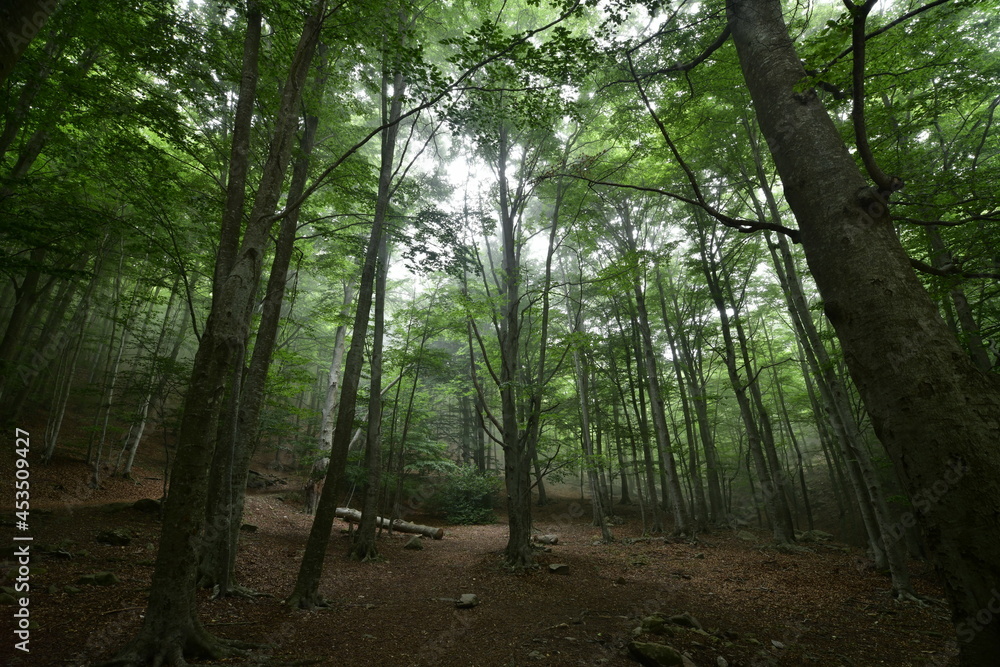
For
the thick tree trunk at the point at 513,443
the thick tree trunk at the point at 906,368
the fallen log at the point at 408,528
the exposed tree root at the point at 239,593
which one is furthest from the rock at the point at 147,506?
the thick tree trunk at the point at 906,368

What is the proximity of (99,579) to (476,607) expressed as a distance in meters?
4.81

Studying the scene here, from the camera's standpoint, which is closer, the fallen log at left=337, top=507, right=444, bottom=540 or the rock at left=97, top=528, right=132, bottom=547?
the rock at left=97, top=528, right=132, bottom=547

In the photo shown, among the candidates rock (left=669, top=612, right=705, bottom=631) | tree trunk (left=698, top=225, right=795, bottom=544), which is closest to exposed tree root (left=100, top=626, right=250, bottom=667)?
rock (left=669, top=612, right=705, bottom=631)

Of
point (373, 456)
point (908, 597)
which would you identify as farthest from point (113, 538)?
point (908, 597)

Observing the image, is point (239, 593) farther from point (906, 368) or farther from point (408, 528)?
point (408, 528)

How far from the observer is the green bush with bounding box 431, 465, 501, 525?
58.0ft

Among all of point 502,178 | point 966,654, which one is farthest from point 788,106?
point 502,178

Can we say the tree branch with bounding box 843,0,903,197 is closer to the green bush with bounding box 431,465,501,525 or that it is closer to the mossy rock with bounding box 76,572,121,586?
the mossy rock with bounding box 76,572,121,586

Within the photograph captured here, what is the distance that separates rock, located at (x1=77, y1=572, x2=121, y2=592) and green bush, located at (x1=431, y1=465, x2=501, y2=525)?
12.7 meters

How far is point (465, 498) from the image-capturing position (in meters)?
18.3

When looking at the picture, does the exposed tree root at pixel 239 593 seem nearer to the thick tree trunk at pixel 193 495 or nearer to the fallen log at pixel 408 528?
the thick tree trunk at pixel 193 495

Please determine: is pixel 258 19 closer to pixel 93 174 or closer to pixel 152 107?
pixel 152 107

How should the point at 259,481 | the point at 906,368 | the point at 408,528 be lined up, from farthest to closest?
the point at 259,481
the point at 408,528
the point at 906,368

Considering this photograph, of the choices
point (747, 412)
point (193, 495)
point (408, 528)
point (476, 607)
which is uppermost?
point (747, 412)
